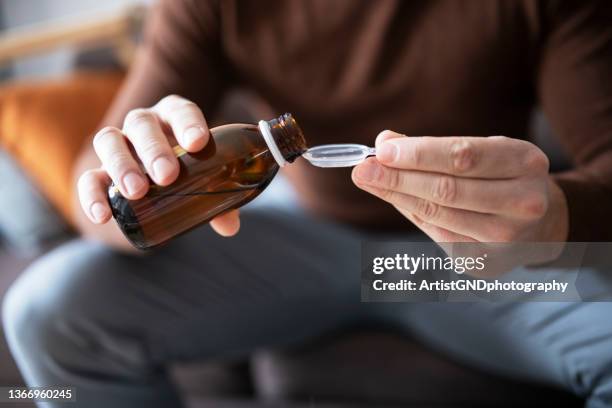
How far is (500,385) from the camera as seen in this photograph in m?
0.75

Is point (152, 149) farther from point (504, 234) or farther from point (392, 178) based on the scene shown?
point (504, 234)

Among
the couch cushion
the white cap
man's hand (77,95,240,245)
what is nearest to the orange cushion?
the couch cushion

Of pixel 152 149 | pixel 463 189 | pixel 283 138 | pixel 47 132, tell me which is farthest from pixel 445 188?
pixel 47 132

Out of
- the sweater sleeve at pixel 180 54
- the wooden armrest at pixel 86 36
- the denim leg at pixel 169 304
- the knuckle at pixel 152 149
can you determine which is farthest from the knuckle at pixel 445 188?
the wooden armrest at pixel 86 36

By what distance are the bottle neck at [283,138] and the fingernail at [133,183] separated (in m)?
0.10

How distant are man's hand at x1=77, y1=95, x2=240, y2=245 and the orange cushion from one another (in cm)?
75

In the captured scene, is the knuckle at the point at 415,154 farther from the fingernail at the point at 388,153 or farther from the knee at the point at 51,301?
the knee at the point at 51,301

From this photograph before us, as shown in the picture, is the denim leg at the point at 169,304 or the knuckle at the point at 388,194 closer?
the knuckle at the point at 388,194

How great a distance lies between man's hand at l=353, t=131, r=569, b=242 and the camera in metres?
0.42

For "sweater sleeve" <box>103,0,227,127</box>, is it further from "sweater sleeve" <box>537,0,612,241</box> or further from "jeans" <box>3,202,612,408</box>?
"sweater sleeve" <box>537,0,612,241</box>

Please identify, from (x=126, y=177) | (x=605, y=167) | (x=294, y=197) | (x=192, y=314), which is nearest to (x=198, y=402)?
(x=192, y=314)

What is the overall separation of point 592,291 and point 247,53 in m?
0.52

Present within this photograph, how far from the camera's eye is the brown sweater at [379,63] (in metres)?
0.67

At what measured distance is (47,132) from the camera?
3.95 ft
